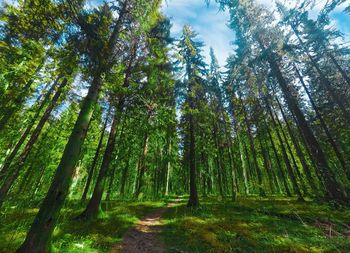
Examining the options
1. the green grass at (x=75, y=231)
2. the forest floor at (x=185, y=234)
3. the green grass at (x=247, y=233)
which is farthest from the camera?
the green grass at (x=247, y=233)

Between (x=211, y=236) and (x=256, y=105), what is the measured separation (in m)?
17.6

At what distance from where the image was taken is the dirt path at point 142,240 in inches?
275

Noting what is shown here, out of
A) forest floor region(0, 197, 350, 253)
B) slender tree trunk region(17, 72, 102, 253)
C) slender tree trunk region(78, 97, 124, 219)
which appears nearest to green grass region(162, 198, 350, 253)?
forest floor region(0, 197, 350, 253)

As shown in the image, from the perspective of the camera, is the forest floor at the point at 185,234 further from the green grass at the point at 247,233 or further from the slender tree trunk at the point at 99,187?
the slender tree trunk at the point at 99,187

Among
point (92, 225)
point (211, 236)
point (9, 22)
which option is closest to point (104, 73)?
point (92, 225)

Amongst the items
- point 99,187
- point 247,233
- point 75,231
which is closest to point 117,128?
point 99,187

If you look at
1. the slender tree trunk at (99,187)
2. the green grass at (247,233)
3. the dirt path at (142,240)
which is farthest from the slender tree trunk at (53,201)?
the green grass at (247,233)

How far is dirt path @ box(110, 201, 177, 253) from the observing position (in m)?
6.98

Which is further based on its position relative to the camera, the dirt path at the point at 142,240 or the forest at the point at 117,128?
the dirt path at the point at 142,240

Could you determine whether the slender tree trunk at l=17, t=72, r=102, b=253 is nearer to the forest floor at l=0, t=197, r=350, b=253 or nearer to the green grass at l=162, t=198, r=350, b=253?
the forest floor at l=0, t=197, r=350, b=253

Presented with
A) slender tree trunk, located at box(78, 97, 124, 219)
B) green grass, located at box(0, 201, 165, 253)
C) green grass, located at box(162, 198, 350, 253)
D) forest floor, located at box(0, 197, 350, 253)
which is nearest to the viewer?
green grass, located at box(0, 201, 165, 253)

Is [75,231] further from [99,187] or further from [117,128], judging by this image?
[117,128]

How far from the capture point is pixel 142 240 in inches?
317

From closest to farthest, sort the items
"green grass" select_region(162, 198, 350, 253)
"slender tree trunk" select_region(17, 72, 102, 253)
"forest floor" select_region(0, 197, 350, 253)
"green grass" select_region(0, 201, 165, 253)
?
1. "slender tree trunk" select_region(17, 72, 102, 253)
2. "green grass" select_region(0, 201, 165, 253)
3. "forest floor" select_region(0, 197, 350, 253)
4. "green grass" select_region(162, 198, 350, 253)
